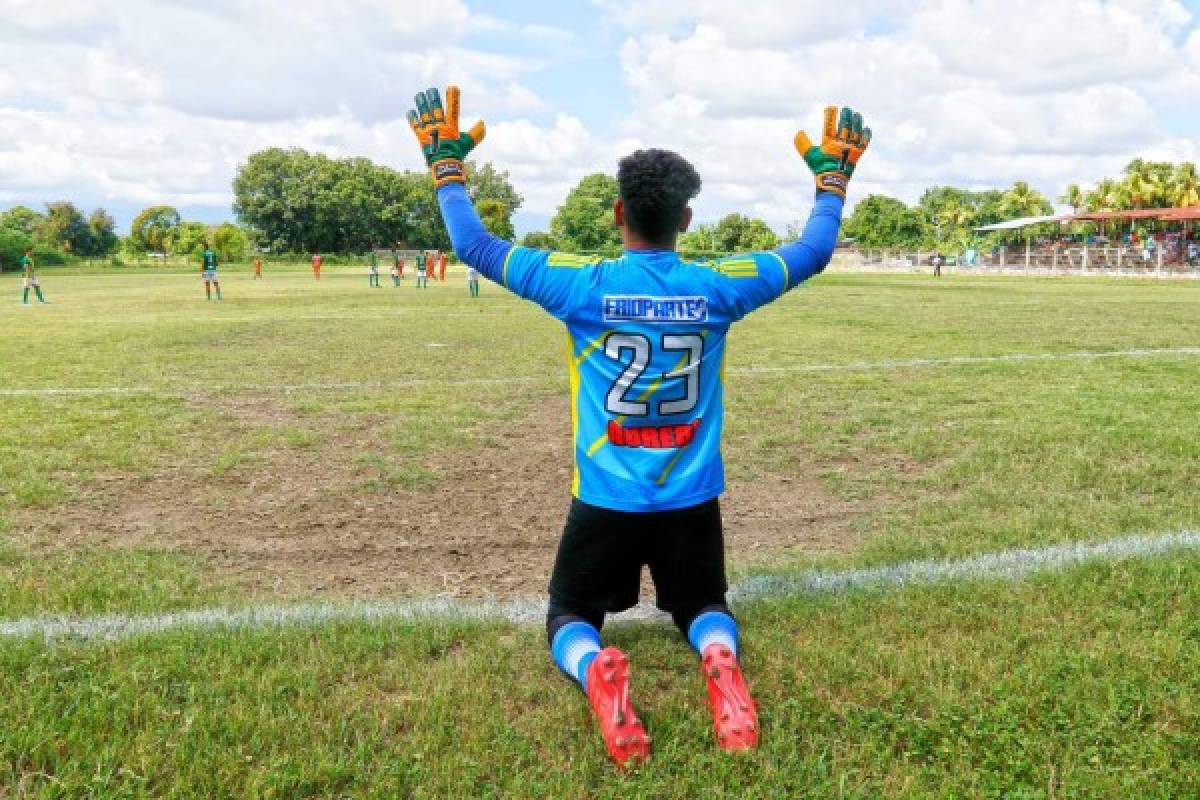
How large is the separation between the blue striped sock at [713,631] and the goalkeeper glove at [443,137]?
175 cm

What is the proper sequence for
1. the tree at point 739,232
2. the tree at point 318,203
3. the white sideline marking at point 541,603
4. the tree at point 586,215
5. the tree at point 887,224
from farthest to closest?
the tree at point 586,215 → the tree at point 887,224 → the tree at point 318,203 → the tree at point 739,232 → the white sideline marking at point 541,603

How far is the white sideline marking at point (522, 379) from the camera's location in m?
9.62

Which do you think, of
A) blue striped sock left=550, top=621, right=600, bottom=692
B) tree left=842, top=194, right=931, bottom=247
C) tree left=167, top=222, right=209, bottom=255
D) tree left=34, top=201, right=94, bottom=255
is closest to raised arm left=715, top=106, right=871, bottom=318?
blue striped sock left=550, top=621, right=600, bottom=692

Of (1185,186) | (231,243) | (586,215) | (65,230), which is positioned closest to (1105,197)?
(1185,186)

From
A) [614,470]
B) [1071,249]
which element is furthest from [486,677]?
[1071,249]

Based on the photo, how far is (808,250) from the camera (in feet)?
11.0

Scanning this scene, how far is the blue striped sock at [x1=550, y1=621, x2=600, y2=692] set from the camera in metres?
3.15

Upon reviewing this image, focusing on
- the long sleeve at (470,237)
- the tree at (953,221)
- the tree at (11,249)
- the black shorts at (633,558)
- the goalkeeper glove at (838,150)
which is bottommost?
the black shorts at (633,558)

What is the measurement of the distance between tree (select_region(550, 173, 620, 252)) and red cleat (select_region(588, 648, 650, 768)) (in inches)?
3627

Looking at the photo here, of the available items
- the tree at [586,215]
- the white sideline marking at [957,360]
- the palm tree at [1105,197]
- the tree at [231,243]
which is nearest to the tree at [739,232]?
the tree at [586,215]

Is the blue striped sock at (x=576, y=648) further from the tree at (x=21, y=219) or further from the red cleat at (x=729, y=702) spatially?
the tree at (x=21, y=219)

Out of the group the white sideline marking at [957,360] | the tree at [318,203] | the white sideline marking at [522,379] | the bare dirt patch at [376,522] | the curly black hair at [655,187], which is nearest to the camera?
the curly black hair at [655,187]

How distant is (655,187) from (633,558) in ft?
4.18

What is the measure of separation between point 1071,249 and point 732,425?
53.8m
